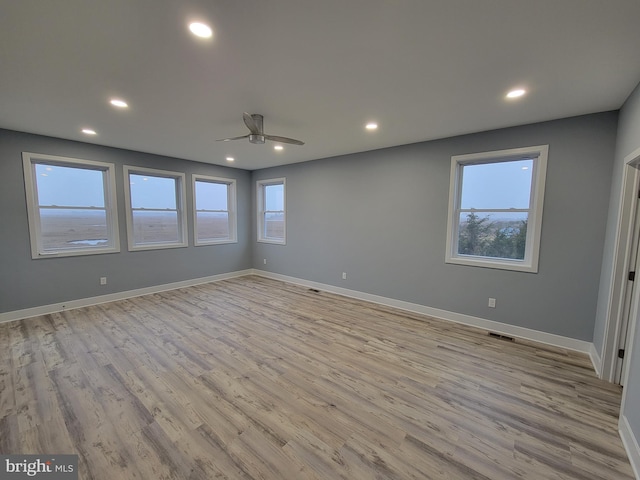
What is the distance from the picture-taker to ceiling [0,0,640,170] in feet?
4.80

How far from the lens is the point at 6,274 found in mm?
3635

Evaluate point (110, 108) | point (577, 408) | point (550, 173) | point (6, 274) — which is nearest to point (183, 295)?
point (6, 274)

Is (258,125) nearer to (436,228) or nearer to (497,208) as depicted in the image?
(436,228)

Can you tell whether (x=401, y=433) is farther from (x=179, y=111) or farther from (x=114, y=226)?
(x=114, y=226)

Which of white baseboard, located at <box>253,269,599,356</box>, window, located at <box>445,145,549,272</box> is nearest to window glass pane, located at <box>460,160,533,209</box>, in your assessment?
window, located at <box>445,145,549,272</box>

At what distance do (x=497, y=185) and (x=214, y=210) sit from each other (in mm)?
5582

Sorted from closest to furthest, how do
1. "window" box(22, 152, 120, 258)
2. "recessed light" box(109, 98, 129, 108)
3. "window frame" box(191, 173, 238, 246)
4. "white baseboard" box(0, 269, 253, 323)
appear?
"recessed light" box(109, 98, 129, 108) < "white baseboard" box(0, 269, 253, 323) < "window" box(22, 152, 120, 258) < "window frame" box(191, 173, 238, 246)

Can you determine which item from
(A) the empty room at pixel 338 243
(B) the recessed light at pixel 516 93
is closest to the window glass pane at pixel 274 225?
(A) the empty room at pixel 338 243

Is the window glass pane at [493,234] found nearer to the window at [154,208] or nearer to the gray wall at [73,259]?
the gray wall at [73,259]

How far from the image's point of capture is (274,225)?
641cm

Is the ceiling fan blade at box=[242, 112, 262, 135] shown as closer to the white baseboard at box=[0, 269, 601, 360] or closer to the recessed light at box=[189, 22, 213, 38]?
the recessed light at box=[189, 22, 213, 38]

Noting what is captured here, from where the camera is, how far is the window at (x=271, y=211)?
20.2ft

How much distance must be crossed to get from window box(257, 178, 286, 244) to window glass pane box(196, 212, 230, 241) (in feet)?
2.79

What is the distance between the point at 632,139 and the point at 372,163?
2.96 m
